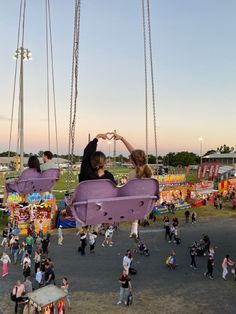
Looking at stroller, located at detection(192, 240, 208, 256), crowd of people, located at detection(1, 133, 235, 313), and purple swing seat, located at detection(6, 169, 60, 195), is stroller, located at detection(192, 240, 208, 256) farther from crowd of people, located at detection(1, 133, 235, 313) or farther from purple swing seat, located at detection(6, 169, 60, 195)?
purple swing seat, located at detection(6, 169, 60, 195)

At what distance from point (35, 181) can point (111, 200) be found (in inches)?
116

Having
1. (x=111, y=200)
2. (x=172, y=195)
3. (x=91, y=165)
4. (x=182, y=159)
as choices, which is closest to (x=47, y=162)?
(x=91, y=165)

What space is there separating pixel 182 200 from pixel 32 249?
18864 millimetres

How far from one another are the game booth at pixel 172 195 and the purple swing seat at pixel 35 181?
25.4 m

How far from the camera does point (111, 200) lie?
353 cm

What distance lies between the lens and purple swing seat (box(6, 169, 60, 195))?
5.96 meters

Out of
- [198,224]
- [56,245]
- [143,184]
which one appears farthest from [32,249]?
[143,184]

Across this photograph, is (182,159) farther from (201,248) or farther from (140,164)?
(140,164)

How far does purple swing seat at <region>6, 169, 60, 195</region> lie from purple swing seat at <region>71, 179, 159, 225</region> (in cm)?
240

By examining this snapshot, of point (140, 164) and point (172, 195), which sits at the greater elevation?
point (140, 164)

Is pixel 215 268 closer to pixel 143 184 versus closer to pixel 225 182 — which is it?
pixel 143 184

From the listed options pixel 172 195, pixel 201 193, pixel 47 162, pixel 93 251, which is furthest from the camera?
pixel 201 193

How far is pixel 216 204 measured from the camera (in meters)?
34.2

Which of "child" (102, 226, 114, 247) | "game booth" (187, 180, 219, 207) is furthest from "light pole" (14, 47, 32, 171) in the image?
"game booth" (187, 180, 219, 207)
